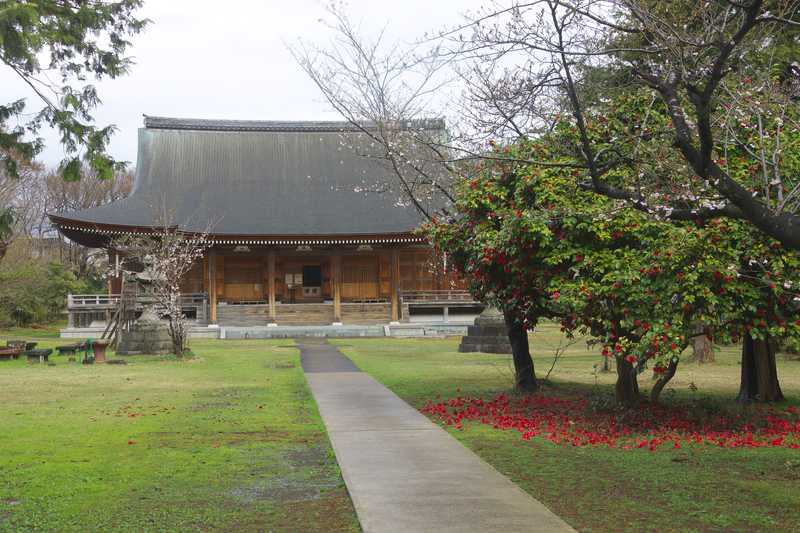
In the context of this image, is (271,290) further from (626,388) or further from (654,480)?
(654,480)

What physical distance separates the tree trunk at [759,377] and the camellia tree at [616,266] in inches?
10.4

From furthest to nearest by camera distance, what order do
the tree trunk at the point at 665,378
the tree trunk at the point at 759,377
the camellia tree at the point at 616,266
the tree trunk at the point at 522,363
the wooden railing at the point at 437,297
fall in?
1. the wooden railing at the point at 437,297
2. the tree trunk at the point at 522,363
3. the tree trunk at the point at 759,377
4. the tree trunk at the point at 665,378
5. the camellia tree at the point at 616,266

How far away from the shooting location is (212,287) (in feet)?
120

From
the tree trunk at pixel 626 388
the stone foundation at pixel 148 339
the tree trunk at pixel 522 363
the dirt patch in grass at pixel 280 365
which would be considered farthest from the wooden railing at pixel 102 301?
the tree trunk at pixel 626 388

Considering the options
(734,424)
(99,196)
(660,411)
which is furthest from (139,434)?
(99,196)

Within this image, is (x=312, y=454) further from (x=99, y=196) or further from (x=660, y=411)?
(x=99, y=196)

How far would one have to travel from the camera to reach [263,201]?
4056cm

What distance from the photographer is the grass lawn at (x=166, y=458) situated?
19.9 ft

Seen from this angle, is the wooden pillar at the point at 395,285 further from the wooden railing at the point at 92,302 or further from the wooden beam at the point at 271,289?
the wooden railing at the point at 92,302

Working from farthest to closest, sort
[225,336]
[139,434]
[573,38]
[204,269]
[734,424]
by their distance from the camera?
[204,269] < [225,336] < [734,424] < [139,434] < [573,38]

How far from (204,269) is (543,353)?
63.4ft

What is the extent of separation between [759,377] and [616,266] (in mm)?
4923

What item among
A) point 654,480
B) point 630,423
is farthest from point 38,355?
point 654,480

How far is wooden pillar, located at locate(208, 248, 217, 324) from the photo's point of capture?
1430 inches
